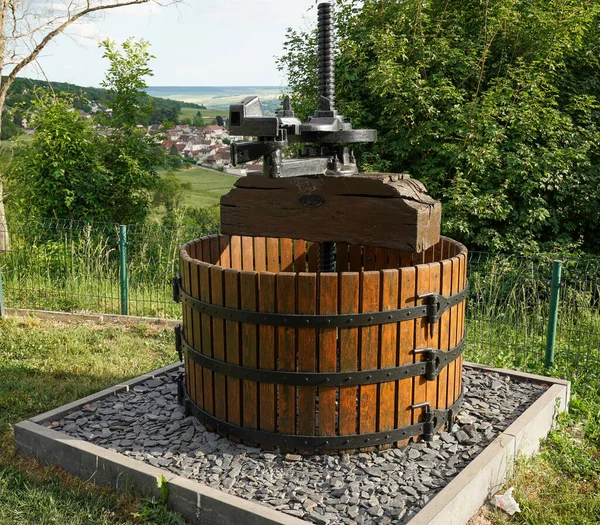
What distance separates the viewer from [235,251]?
17.4 feet

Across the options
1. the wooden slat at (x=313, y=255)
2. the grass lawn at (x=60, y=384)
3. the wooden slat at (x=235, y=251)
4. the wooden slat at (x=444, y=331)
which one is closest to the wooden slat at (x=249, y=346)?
the grass lawn at (x=60, y=384)

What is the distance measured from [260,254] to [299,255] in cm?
38

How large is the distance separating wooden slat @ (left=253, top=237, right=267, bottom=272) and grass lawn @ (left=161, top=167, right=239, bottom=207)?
613 inches

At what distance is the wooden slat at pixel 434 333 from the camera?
398cm

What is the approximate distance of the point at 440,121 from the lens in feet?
36.5

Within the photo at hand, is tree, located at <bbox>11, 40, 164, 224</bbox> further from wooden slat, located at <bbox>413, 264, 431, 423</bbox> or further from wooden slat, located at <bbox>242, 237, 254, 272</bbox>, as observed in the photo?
wooden slat, located at <bbox>413, 264, 431, 423</bbox>

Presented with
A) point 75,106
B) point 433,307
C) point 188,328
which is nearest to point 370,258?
point 433,307

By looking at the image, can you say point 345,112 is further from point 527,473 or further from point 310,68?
point 527,473

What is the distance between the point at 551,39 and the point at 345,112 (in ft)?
12.6

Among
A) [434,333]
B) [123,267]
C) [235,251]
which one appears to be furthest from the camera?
[123,267]

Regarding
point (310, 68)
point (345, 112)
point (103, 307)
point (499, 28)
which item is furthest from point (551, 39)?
point (103, 307)

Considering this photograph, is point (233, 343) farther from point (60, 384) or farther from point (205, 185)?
point (205, 185)

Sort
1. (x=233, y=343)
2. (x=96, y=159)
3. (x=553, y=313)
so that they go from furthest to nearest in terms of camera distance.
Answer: (x=96, y=159) < (x=553, y=313) < (x=233, y=343)

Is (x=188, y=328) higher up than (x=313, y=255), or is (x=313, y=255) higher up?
(x=313, y=255)
